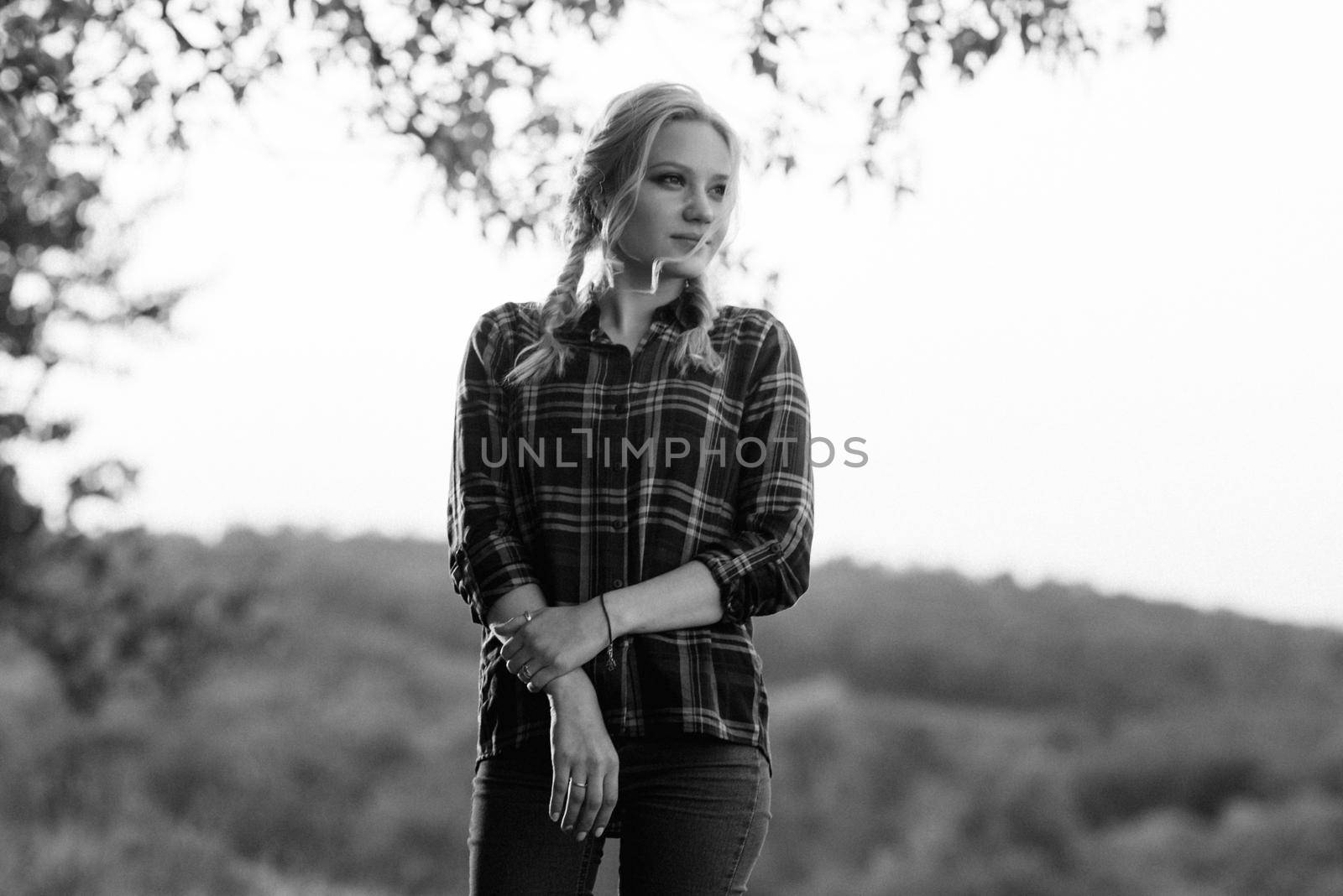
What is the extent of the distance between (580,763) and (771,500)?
1.13 feet

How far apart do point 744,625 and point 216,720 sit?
13471 mm

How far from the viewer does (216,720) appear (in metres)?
14.1

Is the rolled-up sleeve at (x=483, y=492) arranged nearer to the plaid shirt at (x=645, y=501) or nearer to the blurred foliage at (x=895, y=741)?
the plaid shirt at (x=645, y=501)

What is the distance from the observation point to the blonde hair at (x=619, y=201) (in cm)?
162

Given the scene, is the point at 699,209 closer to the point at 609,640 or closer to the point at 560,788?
the point at 609,640

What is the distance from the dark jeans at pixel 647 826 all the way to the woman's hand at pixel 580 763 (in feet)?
0.12

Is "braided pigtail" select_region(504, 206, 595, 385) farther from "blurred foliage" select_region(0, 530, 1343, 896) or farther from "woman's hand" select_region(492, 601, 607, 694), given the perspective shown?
"blurred foliage" select_region(0, 530, 1343, 896)

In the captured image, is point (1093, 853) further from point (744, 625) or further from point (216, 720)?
point (744, 625)

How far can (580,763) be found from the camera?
1472mm

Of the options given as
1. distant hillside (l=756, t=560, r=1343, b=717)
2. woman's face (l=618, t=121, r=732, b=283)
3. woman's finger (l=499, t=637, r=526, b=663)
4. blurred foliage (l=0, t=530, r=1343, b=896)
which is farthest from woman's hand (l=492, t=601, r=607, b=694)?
distant hillside (l=756, t=560, r=1343, b=717)

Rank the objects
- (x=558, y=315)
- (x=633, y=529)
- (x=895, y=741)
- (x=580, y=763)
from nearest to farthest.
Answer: (x=580, y=763) → (x=633, y=529) → (x=558, y=315) → (x=895, y=741)

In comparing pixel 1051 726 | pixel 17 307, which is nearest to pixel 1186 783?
pixel 1051 726

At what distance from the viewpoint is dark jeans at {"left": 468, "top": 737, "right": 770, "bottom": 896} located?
58.8 inches

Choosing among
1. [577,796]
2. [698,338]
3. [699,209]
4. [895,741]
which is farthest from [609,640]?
[895,741]
